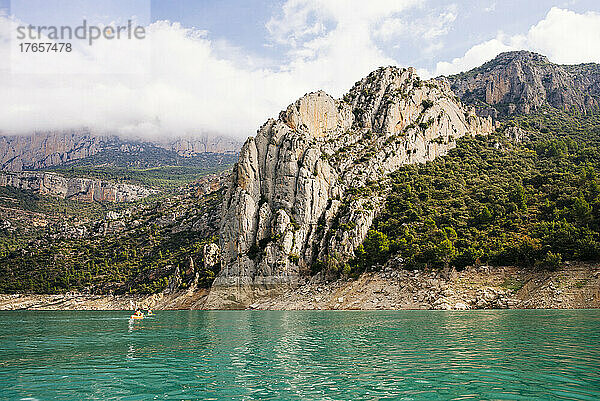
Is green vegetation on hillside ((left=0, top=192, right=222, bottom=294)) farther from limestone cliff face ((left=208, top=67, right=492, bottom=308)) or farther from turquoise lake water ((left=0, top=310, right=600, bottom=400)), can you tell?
turquoise lake water ((left=0, top=310, right=600, bottom=400))

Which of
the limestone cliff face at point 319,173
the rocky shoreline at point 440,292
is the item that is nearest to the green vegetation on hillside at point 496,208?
the rocky shoreline at point 440,292

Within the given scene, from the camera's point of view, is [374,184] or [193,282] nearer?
[193,282]

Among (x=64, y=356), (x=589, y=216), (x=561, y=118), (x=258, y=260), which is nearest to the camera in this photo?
(x=64, y=356)

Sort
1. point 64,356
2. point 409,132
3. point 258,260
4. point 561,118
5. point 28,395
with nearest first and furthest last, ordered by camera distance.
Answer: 1. point 28,395
2. point 64,356
3. point 258,260
4. point 409,132
5. point 561,118

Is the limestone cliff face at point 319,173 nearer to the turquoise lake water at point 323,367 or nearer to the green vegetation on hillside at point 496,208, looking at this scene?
the green vegetation on hillside at point 496,208

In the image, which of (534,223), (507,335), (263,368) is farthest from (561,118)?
(263,368)

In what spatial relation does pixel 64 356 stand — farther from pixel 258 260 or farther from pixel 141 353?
pixel 258 260
